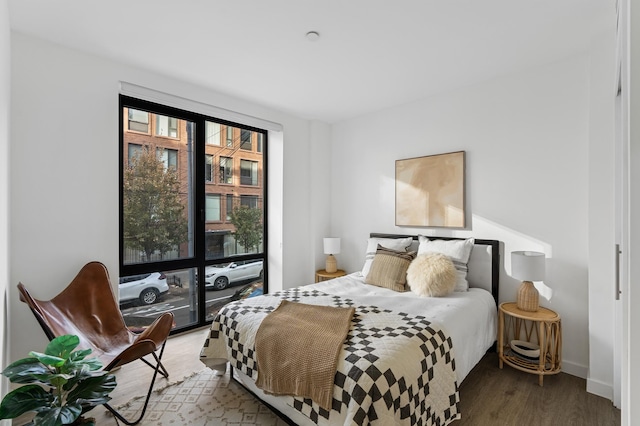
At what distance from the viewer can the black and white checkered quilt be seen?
57.8 inches

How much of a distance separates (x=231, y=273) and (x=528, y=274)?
2.99 metres

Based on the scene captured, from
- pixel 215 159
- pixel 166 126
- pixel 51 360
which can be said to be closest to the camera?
pixel 51 360

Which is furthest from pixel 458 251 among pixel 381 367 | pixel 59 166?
pixel 59 166

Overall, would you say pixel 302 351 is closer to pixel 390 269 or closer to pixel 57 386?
pixel 57 386

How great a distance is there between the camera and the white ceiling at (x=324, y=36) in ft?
6.48

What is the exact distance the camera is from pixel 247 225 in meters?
3.89

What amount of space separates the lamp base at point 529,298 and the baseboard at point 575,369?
0.56 metres

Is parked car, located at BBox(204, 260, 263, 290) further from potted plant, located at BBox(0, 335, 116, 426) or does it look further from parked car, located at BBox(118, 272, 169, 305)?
potted plant, located at BBox(0, 335, 116, 426)

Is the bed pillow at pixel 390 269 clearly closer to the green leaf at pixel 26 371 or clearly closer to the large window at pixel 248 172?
the large window at pixel 248 172

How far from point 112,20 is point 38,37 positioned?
72cm

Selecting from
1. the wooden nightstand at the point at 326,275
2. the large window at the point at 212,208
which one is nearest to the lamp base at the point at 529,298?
the wooden nightstand at the point at 326,275

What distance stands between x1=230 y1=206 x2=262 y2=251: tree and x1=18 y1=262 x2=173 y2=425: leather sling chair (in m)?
1.50

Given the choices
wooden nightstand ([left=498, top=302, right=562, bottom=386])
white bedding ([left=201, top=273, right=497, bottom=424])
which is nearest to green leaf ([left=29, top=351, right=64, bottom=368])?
white bedding ([left=201, top=273, right=497, bottom=424])

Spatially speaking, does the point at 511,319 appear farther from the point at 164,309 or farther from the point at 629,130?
the point at 164,309
